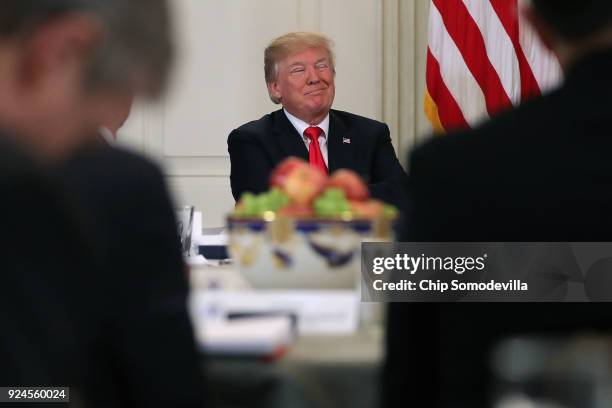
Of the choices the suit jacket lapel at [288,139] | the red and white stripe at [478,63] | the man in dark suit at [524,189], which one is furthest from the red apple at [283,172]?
the red and white stripe at [478,63]

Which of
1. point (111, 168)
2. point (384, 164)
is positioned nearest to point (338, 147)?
point (384, 164)

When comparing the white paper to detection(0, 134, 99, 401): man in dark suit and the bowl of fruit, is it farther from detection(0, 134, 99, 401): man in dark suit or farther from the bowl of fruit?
detection(0, 134, 99, 401): man in dark suit

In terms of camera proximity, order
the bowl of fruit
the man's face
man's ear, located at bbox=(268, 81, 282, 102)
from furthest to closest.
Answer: man's ear, located at bbox=(268, 81, 282, 102)
the man's face
the bowl of fruit

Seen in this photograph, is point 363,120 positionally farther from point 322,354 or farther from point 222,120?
point 322,354

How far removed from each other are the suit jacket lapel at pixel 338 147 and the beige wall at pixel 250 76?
4.46 feet

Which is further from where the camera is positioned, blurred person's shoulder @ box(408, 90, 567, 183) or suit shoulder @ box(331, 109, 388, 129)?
suit shoulder @ box(331, 109, 388, 129)

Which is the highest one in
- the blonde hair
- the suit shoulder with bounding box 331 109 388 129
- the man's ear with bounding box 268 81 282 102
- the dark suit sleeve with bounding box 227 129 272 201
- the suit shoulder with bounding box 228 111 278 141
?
the blonde hair

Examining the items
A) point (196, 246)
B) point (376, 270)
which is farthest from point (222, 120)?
point (376, 270)

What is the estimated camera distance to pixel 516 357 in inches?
44.1

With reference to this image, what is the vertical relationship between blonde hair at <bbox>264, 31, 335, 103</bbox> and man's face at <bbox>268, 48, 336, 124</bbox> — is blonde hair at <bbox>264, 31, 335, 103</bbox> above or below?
above

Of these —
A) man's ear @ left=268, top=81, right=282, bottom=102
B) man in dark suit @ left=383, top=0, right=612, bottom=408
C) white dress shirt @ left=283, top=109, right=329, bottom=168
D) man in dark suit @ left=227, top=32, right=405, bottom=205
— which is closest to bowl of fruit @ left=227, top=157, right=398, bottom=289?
man in dark suit @ left=383, top=0, right=612, bottom=408

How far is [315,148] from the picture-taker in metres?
3.95

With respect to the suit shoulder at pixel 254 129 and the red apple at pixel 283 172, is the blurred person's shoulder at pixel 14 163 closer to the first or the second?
the red apple at pixel 283 172

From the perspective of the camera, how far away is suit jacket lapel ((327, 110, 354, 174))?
3895 mm
